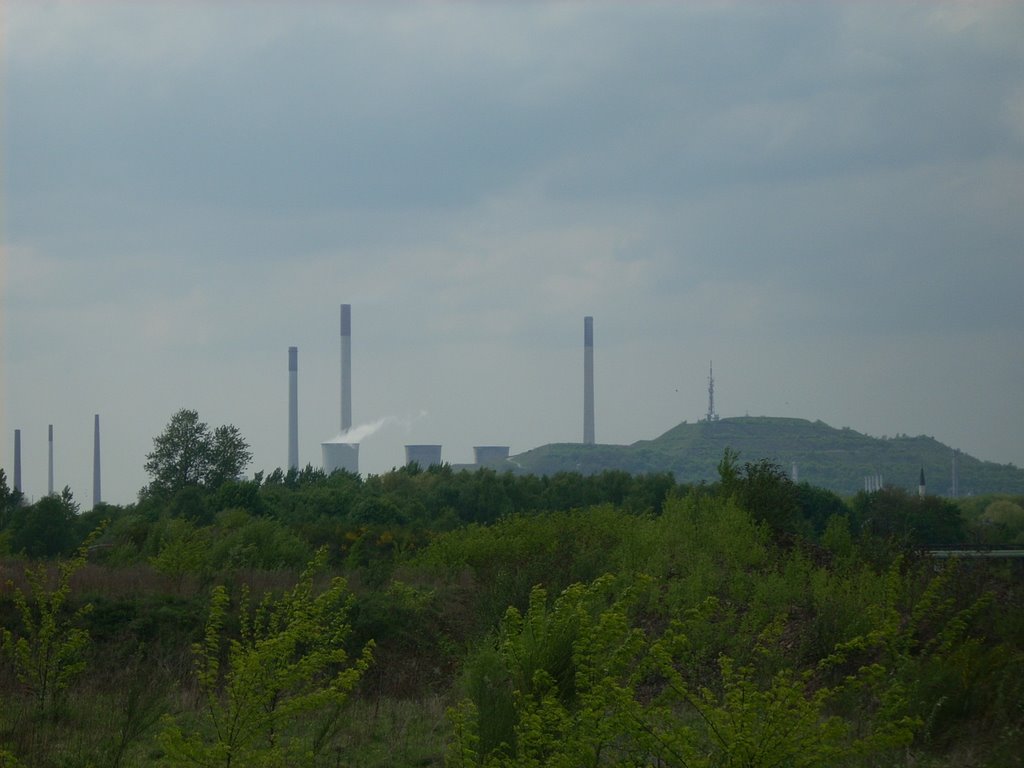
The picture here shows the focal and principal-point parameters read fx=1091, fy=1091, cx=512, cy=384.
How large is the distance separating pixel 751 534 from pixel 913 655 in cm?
591

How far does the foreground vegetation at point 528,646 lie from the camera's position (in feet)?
21.3

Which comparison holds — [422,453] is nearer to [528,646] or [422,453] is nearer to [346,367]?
[346,367]

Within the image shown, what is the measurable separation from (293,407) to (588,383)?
87.2ft

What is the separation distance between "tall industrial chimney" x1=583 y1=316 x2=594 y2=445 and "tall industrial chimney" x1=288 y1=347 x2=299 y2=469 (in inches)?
993

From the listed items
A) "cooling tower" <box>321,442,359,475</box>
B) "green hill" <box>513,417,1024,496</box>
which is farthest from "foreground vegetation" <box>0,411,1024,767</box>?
"green hill" <box>513,417,1024,496</box>

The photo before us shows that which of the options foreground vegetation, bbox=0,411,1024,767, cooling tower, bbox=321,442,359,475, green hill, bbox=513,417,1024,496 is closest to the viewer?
foreground vegetation, bbox=0,411,1024,767

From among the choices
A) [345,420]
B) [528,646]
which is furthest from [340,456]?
[528,646]

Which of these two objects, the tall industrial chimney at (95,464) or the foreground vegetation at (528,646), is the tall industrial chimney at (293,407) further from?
the foreground vegetation at (528,646)

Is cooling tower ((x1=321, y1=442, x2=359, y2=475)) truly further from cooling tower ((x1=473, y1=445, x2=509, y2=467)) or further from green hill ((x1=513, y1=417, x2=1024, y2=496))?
green hill ((x1=513, y1=417, x2=1024, y2=496))

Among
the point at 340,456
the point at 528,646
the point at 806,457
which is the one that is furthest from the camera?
the point at 806,457

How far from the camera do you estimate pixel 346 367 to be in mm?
91000

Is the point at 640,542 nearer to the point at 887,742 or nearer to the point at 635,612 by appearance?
the point at 635,612

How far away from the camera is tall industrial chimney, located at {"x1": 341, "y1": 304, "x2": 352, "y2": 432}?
89.6 metres

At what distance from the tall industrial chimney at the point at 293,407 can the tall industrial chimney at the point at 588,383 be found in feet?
82.7
